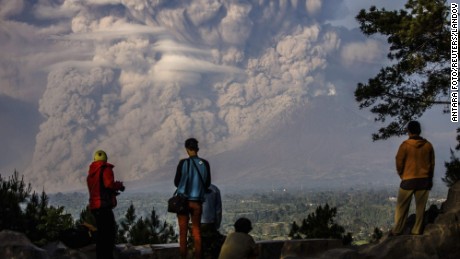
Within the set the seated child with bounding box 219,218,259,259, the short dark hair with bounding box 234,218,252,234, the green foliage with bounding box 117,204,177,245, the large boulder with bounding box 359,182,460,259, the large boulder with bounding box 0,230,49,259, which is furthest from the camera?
the green foliage with bounding box 117,204,177,245

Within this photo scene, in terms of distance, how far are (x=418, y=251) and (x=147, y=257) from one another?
5318 mm

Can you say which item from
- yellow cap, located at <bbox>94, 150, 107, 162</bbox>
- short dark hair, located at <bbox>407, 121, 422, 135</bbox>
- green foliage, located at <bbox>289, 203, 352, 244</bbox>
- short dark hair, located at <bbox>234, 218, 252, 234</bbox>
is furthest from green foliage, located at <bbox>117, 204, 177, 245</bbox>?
short dark hair, located at <bbox>234, 218, 252, 234</bbox>

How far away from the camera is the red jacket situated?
11109 mm

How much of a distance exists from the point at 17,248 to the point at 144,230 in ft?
40.9

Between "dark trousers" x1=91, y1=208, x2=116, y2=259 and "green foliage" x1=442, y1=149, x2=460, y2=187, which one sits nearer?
"dark trousers" x1=91, y1=208, x2=116, y2=259

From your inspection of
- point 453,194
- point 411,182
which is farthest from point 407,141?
point 453,194

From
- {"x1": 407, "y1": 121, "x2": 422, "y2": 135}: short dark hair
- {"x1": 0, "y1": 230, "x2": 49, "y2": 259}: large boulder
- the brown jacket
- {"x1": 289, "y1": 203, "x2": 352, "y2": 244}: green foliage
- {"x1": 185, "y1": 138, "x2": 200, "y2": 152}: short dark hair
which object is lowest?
{"x1": 0, "y1": 230, "x2": 49, "y2": 259}: large boulder

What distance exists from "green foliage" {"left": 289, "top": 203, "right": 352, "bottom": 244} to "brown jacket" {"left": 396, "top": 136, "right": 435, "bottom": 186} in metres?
8.65

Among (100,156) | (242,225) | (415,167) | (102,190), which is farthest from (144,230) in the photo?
(242,225)

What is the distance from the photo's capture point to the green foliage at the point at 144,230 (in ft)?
77.8

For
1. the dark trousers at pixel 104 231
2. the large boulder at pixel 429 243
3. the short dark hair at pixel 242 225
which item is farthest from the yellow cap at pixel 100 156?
the large boulder at pixel 429 243

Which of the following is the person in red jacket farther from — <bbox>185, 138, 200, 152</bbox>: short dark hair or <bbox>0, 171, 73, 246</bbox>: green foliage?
<bbox>0, 171, 73, 246</bbox>: green foliage

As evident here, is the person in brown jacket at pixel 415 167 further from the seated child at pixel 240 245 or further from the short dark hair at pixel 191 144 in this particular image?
the seated child at pixel 240 245

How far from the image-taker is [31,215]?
18.2 m
